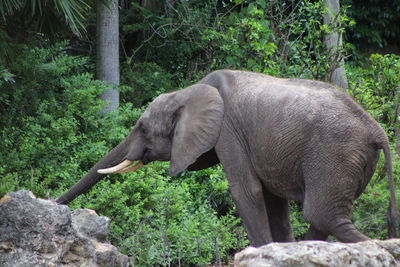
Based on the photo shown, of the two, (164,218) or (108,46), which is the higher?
(108,46)

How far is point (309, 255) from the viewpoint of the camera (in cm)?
440

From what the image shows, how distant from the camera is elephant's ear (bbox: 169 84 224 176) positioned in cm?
725

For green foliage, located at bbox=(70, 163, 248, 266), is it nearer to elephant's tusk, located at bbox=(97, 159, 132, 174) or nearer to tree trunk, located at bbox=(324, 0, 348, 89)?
elephant's tusk, located at bbox=(97, 159, 132, 174)

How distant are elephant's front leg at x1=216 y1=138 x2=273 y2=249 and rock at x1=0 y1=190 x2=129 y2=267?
4.56ft

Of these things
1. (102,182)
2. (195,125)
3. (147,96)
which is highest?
(195,125)

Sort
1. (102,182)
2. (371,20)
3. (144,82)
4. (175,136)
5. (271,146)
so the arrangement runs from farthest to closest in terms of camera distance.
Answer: (371,20)
(144,82)
(102,182)
(175,136)
(271,146)

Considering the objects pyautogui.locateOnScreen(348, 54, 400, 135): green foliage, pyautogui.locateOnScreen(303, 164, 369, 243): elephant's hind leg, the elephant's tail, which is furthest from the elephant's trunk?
pyautogui.locateOnScreen(348, 54, 400, 135): green foliage

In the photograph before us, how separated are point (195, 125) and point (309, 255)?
3120mm

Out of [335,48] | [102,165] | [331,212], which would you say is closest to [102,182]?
[102,165]

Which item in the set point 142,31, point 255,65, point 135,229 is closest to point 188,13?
Result: point 142,31

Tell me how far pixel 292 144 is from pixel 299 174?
273 millimetres

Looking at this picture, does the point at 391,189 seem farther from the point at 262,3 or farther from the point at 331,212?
the point at 262,3

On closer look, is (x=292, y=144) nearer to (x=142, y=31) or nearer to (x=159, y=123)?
(x=159, y=123)

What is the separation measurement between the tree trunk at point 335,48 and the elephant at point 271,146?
5.54m
